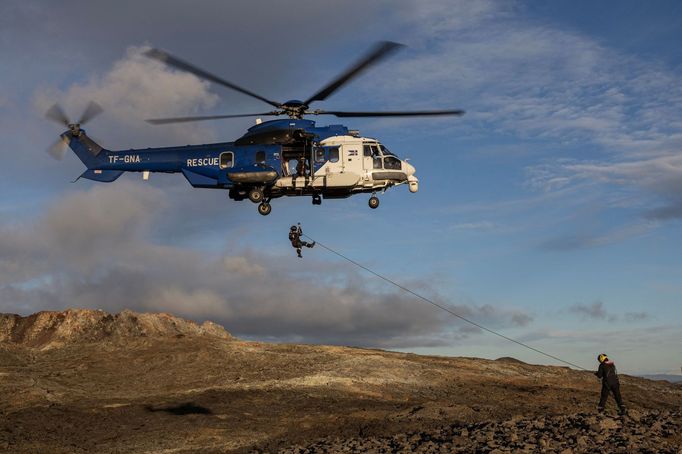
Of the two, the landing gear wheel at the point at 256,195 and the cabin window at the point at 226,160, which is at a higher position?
the cabin window at the point at 226,160

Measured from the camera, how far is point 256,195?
25156mm

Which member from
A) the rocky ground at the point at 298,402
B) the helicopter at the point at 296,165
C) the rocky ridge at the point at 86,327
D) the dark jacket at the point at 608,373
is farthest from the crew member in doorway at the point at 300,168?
the rocky ridge at the point at 86,327

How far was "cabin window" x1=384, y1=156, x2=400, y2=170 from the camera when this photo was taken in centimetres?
2562

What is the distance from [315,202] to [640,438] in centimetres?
1358

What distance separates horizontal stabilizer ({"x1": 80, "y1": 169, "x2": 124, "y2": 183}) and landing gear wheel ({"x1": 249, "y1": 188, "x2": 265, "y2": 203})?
5.72 metres

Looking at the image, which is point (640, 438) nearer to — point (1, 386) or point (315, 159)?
point (315, 159)

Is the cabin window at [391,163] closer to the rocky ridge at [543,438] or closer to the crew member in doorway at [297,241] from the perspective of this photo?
the crew member in doorway at [297,241]

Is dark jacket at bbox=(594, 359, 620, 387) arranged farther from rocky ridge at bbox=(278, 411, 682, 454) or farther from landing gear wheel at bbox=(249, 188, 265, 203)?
landing gear wheel at bbox=(249, 188, 265, 203)

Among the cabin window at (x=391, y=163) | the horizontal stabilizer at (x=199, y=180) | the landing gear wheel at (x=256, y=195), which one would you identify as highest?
the cabin window at (x=391, y=163)

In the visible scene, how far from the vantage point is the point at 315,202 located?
25.8 m

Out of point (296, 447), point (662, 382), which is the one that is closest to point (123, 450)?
point (296, 447)

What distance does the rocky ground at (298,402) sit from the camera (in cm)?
1805

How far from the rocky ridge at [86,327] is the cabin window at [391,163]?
26077 mm

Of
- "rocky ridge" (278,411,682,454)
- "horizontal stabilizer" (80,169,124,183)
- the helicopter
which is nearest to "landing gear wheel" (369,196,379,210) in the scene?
the helicopter
